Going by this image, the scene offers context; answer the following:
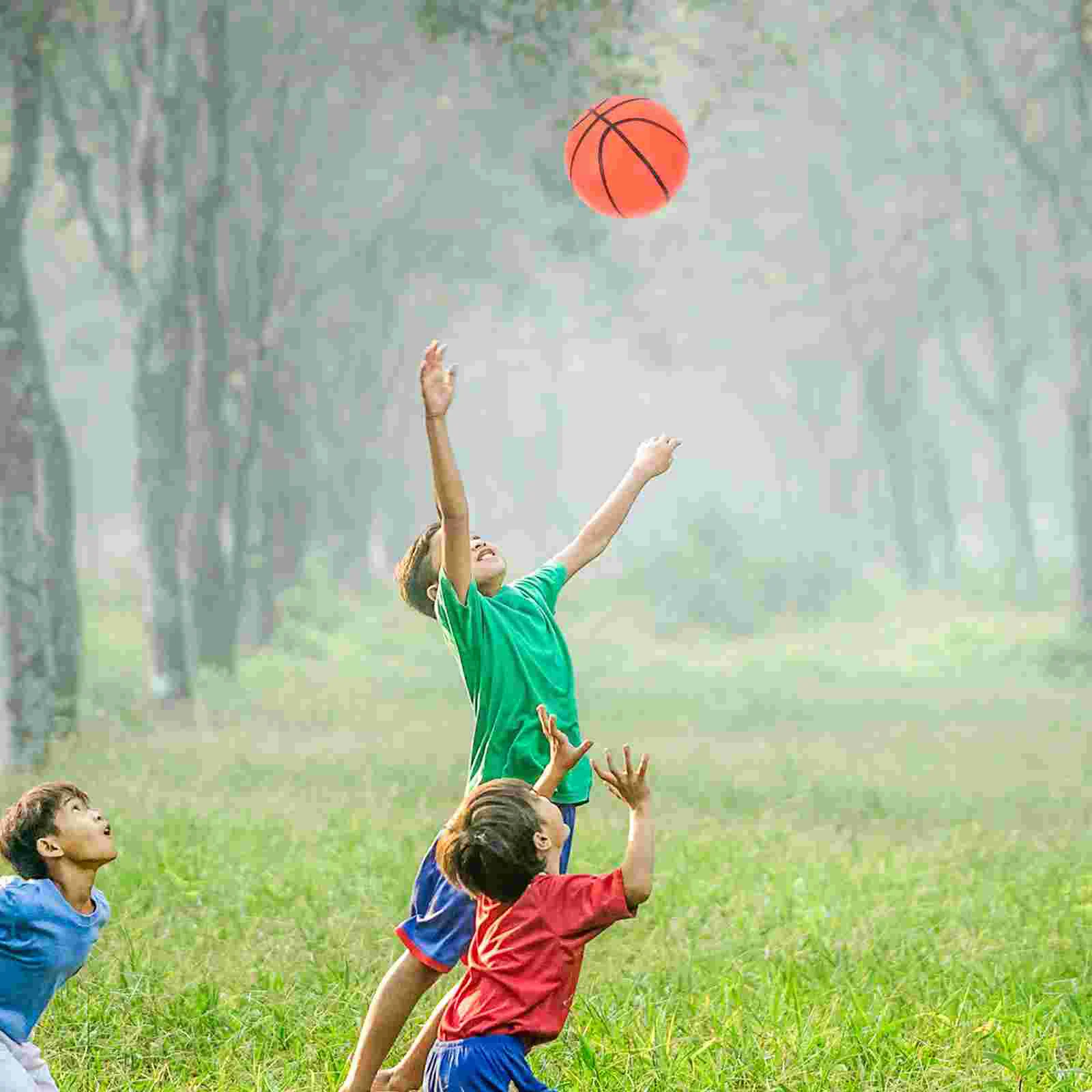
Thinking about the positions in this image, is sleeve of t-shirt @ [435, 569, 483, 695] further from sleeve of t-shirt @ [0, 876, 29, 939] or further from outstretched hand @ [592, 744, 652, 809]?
sleeve of t-shirt @ [0, 876, 29, 939]

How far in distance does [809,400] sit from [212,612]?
27972mm

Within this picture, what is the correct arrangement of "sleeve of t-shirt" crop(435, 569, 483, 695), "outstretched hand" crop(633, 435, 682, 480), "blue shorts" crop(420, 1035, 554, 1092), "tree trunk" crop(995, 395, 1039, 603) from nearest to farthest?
"blue shorts" crop(420, 1035, 554, 1092)
"sleeve of t-shirt" crop(435, 569, 483, 695)
"outstretched hand" crop(633, 435, 682, 480)
"tree trunk" crop(995, 395, 1039, 603)

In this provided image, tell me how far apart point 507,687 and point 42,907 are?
1497mm

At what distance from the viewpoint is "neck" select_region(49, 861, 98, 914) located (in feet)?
12.9

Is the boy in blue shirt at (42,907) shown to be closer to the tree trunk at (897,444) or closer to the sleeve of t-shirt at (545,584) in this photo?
the sleeve of t-shirt at (545,584)

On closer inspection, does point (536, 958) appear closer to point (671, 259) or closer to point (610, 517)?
point (610, 517)

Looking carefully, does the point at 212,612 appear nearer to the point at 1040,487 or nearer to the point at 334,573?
the point at 334,573

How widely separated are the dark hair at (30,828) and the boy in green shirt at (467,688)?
1076 millimetres

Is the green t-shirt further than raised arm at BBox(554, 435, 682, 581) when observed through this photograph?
No

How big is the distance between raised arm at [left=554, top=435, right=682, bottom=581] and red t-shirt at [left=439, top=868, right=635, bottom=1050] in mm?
1582

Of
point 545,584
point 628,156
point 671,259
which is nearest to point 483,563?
point 545,584

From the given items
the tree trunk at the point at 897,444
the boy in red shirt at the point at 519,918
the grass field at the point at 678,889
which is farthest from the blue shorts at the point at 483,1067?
the tree trunk at the point at 897,444

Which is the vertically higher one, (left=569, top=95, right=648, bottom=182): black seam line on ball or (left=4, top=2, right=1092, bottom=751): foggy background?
(left=4, top=2, right=1092, bottom=751): foggy background

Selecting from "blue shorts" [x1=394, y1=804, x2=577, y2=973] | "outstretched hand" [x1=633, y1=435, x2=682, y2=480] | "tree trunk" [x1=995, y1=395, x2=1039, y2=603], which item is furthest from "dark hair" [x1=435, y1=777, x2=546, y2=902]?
"tree trunk" [x1=995, y1=395, x2=1039, y2=603]
